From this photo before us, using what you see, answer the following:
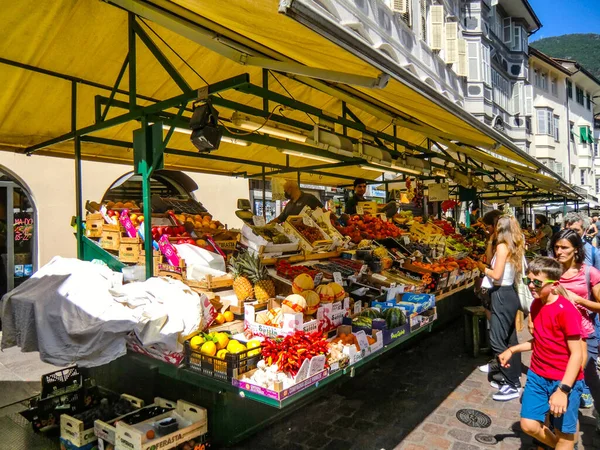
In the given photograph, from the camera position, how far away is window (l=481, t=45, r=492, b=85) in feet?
86.8

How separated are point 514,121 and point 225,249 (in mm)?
32185

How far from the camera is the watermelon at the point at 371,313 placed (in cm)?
420

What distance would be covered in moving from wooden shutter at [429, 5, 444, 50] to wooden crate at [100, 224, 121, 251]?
22.3 m

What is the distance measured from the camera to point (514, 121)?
3139cm

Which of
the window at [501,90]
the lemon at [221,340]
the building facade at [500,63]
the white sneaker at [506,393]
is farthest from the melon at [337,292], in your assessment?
the window at [501,90]

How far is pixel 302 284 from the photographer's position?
3.96 meters

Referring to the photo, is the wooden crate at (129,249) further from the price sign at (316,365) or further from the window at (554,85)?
the window at (554,85)

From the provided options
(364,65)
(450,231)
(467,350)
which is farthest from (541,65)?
(364,65)

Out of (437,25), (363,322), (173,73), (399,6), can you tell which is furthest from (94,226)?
(437,25)

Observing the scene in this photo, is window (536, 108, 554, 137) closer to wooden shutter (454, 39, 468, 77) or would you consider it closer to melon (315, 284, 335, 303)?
wooden shutter (454, 39, 468, 77)

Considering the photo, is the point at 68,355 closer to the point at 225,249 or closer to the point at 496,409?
the point at 225,249

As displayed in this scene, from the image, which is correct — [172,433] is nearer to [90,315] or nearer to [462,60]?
[90,315]

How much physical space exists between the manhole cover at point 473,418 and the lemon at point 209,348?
262cm

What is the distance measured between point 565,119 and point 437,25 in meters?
22.4
